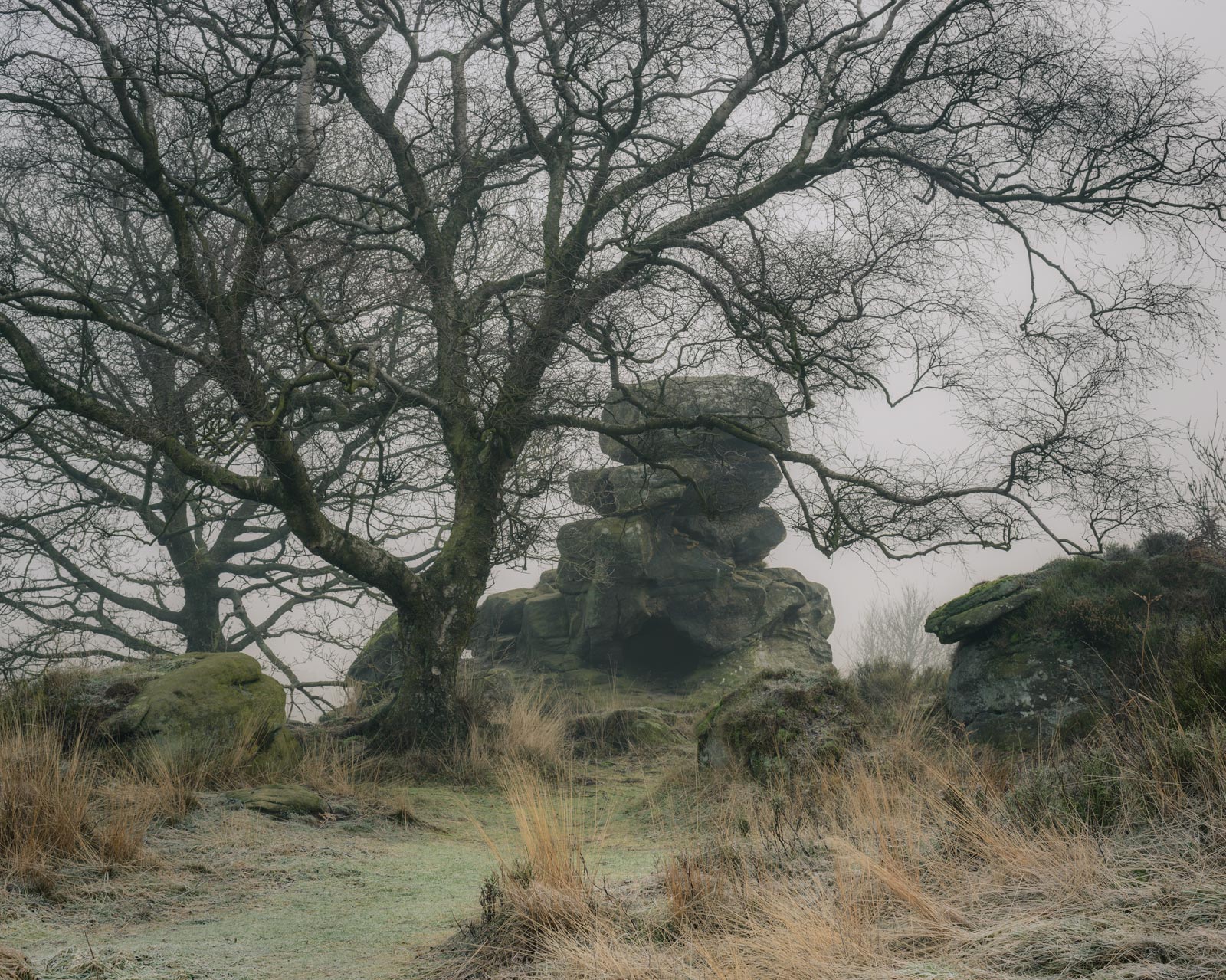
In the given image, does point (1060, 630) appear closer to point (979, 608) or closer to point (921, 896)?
point (979, 608)

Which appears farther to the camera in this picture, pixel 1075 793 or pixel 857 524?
pixel 857 524

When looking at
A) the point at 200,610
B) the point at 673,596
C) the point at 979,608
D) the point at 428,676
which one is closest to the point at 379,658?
the point at 200,610

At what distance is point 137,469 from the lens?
12.9 meters

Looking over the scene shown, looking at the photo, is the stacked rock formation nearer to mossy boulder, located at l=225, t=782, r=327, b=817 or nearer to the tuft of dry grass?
mossy boulder, located at l=225, t=782, r=327, b=817

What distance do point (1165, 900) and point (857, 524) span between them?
22.8 feet

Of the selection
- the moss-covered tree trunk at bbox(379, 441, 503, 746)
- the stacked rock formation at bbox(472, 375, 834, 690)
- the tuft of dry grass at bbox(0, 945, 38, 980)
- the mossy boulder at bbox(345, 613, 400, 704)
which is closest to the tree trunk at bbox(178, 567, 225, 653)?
the mossy boulder at bbox(345, 613, 400, 704)

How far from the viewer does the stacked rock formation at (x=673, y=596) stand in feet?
65.1

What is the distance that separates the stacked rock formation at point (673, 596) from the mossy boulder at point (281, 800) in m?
11.1

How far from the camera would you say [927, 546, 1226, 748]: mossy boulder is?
960 cm

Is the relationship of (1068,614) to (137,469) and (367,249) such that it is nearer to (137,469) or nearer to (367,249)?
(367,249)

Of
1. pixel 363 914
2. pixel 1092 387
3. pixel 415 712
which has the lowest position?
pixel 363 914

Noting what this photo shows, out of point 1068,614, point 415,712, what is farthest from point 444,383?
point 1068,614

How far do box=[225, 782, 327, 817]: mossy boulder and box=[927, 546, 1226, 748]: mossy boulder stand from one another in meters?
6.20

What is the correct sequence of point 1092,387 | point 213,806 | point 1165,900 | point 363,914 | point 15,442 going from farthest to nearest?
point 15,442 → point 1092,387 → point 213,806 → point 363,914 → point 1165,900
